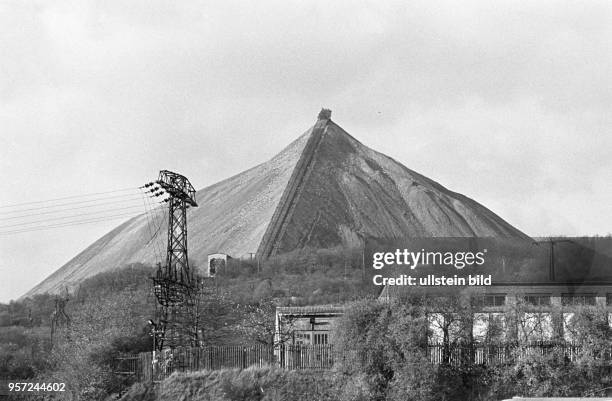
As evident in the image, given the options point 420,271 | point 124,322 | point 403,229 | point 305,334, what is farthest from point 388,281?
point 403,229

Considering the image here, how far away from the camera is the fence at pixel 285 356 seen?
44062 mm

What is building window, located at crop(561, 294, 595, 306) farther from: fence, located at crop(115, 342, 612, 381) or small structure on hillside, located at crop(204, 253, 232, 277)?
small structure on hillside, located at crop(204, 253, 232, 277)

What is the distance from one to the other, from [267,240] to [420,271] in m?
115

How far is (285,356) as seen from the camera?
48.0 metres

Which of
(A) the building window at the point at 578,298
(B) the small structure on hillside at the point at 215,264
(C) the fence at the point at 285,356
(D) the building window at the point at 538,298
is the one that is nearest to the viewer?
(C) the fence at the point at 285,356

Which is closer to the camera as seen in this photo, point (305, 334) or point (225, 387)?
point (225, 387)

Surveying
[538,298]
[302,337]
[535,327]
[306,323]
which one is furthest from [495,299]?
[535,327]

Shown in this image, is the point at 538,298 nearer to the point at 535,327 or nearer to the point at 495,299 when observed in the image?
the point at 495,299

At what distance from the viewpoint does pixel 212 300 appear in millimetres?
83938

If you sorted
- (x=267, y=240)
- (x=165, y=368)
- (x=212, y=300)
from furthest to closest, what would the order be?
(x=267, y=240) → (x=212, y=300) → (x=165, y=368)

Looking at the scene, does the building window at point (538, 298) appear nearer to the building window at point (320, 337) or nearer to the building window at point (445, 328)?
the building window at point (320, 337)

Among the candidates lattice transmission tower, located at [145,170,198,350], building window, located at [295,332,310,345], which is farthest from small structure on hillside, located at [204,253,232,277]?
building window, located at [295,332,310,345]

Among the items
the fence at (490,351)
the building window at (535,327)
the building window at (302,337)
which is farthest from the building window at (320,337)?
the building window at (535,327)

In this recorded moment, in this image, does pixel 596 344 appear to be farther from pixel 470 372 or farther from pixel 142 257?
pixel 142 257
